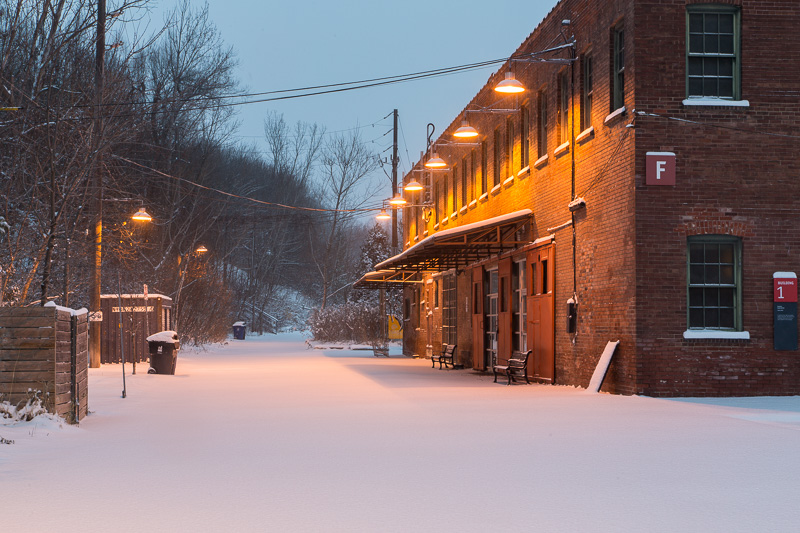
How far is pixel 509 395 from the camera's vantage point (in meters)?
18.2

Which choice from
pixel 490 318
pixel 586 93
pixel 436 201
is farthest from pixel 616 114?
pixel 436 201

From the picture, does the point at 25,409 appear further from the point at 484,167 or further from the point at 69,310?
the point at 484,167

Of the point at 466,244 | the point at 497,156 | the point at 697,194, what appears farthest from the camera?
the point at 497,156

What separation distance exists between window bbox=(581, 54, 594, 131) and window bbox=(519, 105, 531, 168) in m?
4.35

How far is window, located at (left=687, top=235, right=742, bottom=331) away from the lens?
17.2 m

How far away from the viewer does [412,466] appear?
9.76 meters

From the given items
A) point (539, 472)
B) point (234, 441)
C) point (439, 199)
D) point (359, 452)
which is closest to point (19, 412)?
point (234, 441)

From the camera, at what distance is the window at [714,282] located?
56.4ft

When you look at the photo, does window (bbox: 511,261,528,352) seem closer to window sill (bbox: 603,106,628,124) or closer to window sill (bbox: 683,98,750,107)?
window sill (bbox: 603,106,628,124)

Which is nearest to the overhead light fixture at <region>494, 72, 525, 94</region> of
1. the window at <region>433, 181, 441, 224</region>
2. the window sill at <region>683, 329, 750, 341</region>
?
the window sill at <region>683, 329, 750, 341</region>

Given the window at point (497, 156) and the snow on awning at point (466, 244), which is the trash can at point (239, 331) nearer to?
the snow on awning at point (466, 244)

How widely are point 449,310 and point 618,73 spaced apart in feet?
57.1

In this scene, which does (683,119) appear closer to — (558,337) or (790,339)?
(790,339)

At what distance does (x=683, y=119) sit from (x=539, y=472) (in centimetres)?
949
